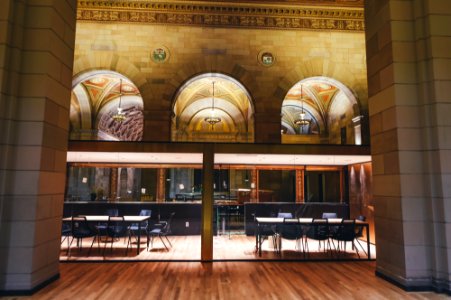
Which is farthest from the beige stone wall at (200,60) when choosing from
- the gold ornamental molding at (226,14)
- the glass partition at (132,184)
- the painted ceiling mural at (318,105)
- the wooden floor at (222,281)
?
the wooden floor at (222,281)

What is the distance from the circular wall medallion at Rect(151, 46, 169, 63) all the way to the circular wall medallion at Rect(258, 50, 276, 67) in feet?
10.0

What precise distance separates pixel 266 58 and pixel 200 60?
7.16 ft

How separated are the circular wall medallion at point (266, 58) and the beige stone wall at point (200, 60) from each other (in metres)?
0.11

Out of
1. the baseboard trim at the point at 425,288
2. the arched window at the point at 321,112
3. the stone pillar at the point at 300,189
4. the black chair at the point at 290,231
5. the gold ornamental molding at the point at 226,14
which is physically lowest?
the baseboard trim at the point at 425,288

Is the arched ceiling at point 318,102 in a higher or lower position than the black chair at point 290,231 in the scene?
higher

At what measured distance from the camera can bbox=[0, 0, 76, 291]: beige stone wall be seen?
418cm

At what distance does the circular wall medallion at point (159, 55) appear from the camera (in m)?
9.16

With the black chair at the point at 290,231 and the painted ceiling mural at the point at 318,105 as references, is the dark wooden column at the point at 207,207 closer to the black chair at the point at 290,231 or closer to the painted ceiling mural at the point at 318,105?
the black chair at the point at 290,231

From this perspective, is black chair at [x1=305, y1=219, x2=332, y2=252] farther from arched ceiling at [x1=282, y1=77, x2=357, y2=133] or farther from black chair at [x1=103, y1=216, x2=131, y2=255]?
arched ceiling at [x1=282, y1=77, x2=357, y2=133]

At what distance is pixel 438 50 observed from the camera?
457 centimetres

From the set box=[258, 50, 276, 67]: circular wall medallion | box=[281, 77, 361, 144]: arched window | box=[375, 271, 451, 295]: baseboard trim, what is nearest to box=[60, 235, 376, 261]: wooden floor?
box=[375, 271, 451, 295]: baseboard trim

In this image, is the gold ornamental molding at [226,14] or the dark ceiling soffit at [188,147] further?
the gold ornamental molding at [226,14]

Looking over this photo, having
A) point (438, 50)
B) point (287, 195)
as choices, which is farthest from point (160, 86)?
point (438, 50)

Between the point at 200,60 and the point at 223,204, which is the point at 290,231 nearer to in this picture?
the point at 223,204
